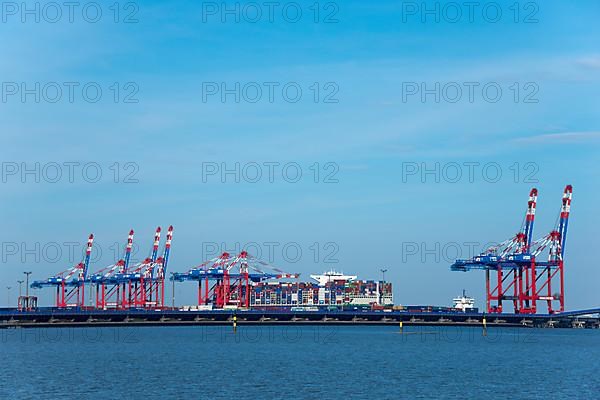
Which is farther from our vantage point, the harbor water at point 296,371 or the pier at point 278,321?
the pier at point 278,321

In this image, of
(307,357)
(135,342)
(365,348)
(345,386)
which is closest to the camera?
(345,386)

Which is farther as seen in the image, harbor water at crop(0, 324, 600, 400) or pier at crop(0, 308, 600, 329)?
pier at crop(0, 308, 600, 329)

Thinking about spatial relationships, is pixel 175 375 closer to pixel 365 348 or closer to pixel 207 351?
pixel 207 351

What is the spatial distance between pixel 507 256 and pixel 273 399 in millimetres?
132296

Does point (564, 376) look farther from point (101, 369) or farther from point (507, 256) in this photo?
point (507, 256)

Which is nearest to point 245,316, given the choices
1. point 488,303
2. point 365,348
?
point 488,303

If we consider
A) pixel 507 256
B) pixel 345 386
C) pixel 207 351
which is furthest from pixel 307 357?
pixel 507 256

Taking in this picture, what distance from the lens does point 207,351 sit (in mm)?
108938

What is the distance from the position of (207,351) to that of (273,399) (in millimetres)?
49488

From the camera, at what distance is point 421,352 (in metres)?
110

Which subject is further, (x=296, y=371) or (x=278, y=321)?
(x=278, y=321)

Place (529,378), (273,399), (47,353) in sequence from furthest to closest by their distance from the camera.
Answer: (47,353), (529,378), (273,399)

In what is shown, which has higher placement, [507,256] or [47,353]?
[507,256]

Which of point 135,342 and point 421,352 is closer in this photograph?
point 421,352
